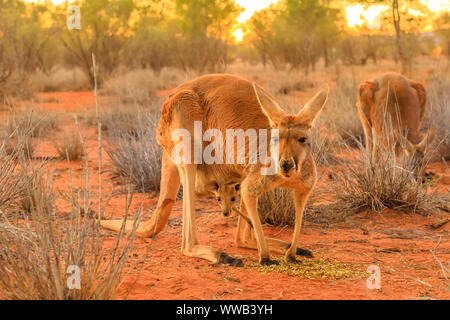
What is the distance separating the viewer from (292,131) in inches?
124

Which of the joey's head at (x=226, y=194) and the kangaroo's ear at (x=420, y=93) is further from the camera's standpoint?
the kangaroo's ear at (x=420, y=93)

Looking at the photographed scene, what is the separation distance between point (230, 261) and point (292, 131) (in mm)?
1191

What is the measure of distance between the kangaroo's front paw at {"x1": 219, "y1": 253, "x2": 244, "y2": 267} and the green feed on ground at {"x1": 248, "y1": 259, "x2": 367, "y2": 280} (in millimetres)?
84

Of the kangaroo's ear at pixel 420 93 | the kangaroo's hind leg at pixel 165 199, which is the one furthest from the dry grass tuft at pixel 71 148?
the kangaroo's ear at pixel 420 93

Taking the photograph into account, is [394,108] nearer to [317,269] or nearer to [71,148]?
[317,269]

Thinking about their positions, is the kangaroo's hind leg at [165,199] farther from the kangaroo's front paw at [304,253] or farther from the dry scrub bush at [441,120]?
the dry scrub bush at [441,120]

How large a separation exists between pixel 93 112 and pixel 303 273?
10.4m

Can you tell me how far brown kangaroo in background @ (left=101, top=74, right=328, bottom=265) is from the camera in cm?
321

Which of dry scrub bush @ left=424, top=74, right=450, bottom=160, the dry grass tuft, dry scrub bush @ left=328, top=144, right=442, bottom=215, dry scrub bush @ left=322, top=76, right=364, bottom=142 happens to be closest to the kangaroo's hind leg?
dry scrub bush @ left=328, top=144, right=442, bottom=215

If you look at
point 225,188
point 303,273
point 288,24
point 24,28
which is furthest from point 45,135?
point 288,24

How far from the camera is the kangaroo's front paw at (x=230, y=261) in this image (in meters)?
3.68

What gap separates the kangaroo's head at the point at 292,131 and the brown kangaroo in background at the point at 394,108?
3133 mm

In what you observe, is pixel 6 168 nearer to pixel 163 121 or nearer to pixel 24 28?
pixel 163 121

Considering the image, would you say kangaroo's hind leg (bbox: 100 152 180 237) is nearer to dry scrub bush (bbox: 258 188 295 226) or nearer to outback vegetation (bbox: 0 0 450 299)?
outback vegetation (bbox: 0 0 450 299)
